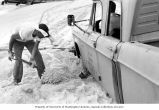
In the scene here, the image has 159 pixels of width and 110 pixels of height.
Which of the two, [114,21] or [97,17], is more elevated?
[114,21]

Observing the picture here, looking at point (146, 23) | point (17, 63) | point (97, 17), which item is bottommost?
point (17, 63)

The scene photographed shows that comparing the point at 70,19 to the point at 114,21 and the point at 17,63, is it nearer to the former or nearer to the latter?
the point at 17,63

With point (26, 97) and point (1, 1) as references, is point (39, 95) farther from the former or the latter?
point (1, 1)

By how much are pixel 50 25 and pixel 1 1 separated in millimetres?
12408

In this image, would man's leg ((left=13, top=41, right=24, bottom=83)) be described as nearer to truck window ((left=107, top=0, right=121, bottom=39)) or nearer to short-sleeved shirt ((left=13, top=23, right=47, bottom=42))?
short-sleeved shirt ((left=13, top=23, right=47, bottom=42))

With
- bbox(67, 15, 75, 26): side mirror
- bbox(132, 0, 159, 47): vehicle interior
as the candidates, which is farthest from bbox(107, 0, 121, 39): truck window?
bbox(67, 15, 75, 26): side mirror

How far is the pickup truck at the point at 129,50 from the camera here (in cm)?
323

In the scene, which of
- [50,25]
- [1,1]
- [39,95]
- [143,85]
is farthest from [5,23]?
[143,85]

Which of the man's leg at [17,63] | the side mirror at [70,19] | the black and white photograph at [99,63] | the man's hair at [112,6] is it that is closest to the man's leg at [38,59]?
the black and white photograph at [99,63]

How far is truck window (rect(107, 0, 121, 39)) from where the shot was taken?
4.80 meters

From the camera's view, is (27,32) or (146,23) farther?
(27,32)

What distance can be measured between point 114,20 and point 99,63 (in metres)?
0.67

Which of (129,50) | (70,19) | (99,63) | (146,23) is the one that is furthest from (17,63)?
(129,50)

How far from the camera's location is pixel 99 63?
4992mm
